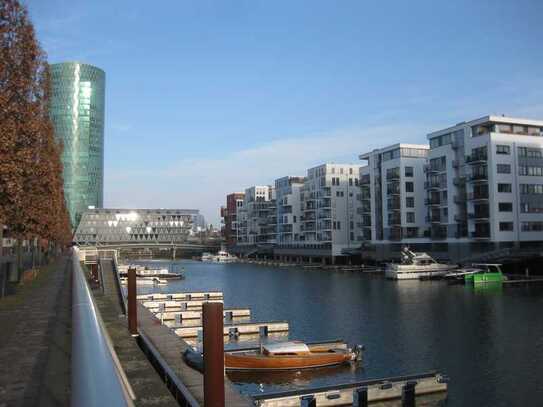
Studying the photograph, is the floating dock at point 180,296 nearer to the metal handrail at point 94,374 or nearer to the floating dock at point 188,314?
the floating dock at point 188,314

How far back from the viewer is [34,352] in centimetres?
1709

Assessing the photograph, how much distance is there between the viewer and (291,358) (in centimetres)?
3195

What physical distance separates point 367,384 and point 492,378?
9.33 metres

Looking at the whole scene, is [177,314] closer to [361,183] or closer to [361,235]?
[361,183]

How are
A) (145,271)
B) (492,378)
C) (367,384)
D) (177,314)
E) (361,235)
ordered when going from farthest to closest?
(361,235) < (145,271) < (177,314) < (492,378) < (367,384)

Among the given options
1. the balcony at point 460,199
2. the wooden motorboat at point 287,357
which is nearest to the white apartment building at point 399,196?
the balcony at point 460,199

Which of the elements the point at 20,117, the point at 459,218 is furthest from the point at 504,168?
the point at 20,117

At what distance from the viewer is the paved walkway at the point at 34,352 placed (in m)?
12.5

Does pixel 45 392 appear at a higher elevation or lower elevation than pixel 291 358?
higher

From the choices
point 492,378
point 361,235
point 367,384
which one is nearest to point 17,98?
point 367,384

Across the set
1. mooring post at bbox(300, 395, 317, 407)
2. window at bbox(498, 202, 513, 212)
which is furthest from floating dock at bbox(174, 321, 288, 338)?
window at bbox(498, 202, 513, 212)

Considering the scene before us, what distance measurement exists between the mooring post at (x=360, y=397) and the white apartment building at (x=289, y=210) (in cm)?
14567

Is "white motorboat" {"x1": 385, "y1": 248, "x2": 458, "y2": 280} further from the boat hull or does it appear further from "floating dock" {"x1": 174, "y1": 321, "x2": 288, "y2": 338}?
the boat hull

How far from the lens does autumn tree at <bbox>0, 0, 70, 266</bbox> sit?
25.2 m
